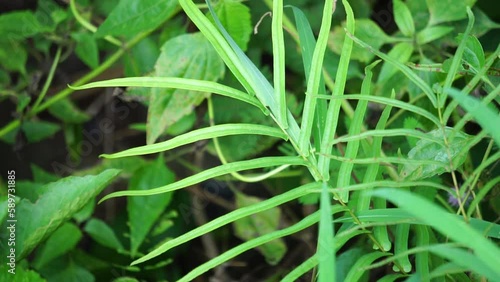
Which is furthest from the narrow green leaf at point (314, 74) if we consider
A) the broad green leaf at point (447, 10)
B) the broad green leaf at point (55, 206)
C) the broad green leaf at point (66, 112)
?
the broad green leaf at point (66, 112)

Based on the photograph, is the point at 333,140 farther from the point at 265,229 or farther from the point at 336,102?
the point at 265,229

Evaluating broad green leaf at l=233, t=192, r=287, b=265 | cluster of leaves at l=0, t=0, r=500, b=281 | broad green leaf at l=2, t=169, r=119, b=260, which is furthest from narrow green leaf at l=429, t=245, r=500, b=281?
broad green leaf at l=233, t=192, r=287, b=265

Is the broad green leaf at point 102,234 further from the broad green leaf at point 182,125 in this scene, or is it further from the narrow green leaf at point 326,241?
the narrow green leaf at point 326,241

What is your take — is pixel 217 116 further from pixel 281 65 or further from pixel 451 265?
pixel 451 265

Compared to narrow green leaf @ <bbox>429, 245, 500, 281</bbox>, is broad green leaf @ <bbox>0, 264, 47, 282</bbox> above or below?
below

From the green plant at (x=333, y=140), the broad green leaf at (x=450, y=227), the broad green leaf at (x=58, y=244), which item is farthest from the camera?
the broad green leaf at (x=58, y=244)

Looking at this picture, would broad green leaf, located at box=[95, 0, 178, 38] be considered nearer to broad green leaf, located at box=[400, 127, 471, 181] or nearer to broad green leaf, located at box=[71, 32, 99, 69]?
broad green leaf, located at box=[71, 32, 99, 69]

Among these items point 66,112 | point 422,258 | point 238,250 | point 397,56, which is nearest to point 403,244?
point 422,258

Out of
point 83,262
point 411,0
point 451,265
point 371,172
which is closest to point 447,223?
point 451,265
